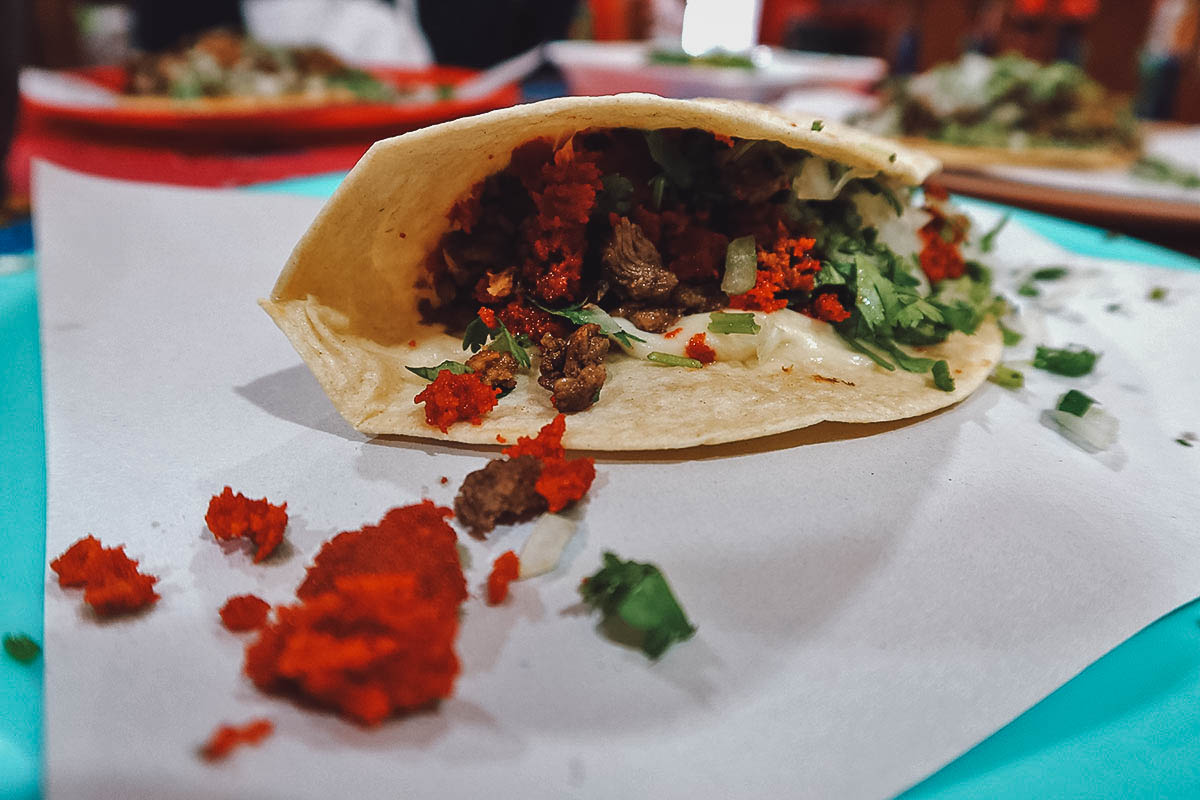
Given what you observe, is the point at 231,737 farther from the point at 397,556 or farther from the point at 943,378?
the point at 943,378

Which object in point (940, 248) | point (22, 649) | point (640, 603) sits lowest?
point (22, 649)

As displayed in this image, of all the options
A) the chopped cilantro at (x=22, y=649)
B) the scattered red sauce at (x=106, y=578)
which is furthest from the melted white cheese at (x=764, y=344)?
the chopped cilantro at (x=22, y=649)

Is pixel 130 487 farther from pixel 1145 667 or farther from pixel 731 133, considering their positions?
pixel 1145 667

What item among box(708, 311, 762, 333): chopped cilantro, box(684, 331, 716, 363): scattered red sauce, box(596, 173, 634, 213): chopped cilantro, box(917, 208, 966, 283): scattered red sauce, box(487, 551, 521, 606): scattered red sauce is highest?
box(596, 173, 634, 213): chopped cilantro

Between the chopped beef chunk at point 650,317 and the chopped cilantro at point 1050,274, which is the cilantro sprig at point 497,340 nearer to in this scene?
the chopped beef chunk at point 650,317

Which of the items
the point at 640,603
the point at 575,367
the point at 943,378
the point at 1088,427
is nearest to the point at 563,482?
the point at 640,603

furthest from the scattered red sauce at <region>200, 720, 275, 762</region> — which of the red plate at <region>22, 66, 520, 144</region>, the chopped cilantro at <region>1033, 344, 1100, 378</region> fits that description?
the red plate at <region>22, 66, 520, 144</region>

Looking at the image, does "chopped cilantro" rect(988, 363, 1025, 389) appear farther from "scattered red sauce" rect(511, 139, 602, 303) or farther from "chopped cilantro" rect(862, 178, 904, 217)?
"scattered red sauce" rect(511, 139, 602, 303)
